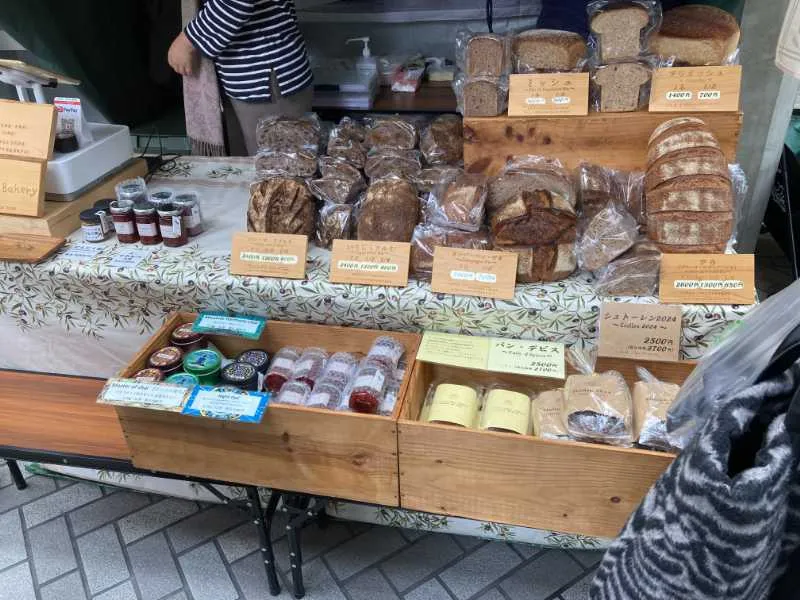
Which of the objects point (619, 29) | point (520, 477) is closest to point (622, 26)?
point (619, 29)

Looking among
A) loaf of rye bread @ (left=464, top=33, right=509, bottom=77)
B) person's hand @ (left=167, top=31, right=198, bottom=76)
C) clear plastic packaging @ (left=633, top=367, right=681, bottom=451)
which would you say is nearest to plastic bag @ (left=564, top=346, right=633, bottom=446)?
clear plastic packaging @ (left=633, top=367, right=681, bottom=451)

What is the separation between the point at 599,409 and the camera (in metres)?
1.20

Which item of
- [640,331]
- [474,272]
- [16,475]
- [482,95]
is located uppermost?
[482,95]

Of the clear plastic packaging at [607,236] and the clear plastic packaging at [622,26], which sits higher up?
the clear plastic packaging at [622,26]

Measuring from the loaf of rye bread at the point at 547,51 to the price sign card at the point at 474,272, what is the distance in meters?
0.44

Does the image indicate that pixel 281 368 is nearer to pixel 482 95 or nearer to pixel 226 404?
pixel 226 404

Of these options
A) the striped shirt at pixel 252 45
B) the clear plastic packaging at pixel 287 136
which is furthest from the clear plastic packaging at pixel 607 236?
the striped shirt at pixel 252 45

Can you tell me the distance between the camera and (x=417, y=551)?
6.22 ft

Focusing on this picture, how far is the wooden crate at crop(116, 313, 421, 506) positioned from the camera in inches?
49.0

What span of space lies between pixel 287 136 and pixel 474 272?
670mm

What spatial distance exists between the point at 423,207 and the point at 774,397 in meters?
0.99

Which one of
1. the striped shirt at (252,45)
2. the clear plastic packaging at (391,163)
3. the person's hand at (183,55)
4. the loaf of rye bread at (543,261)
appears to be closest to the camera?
the loaf of rye bread at (543,261)

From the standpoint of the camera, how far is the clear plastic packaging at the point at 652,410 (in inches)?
45.3

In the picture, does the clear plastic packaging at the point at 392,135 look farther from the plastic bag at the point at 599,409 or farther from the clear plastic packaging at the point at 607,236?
the plastic bag at the point at 599,409
